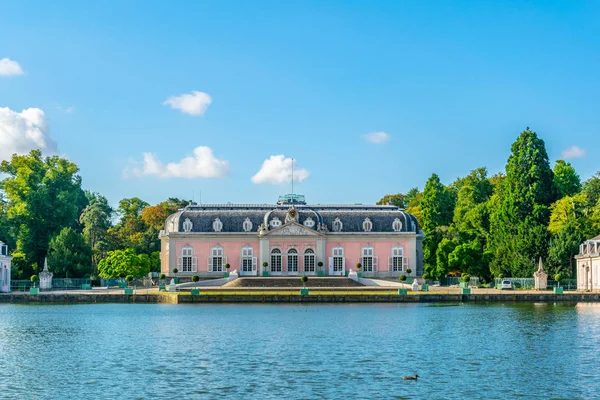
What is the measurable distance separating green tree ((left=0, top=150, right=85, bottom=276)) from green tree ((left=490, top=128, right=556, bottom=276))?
40.6 metres

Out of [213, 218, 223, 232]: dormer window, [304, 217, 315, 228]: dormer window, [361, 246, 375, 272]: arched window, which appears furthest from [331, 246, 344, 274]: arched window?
[213, 218, 223, 232]: dormer window

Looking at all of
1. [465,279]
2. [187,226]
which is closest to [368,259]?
[465,279]

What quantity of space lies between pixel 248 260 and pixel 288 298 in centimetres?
2587

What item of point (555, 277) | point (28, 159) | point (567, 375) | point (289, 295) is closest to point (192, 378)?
point (567, 375)

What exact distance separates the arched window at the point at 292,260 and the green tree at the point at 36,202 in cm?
2155

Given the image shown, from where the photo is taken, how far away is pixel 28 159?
3529 inches

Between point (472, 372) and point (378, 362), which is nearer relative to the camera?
point (472, 372)

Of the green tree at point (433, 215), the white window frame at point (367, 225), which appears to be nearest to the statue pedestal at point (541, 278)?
the green tree at point (433, 215)

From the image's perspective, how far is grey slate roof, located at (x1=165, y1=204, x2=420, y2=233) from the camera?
91.2 metres

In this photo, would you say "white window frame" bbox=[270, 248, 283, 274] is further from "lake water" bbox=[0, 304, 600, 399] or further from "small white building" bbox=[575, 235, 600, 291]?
"lake water" bbox=[0, 304, 600, 399]

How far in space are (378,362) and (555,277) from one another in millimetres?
43655

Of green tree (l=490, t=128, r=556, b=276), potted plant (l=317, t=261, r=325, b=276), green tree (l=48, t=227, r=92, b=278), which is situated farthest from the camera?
potted plant (l=317, t=261, r=325, b=276)

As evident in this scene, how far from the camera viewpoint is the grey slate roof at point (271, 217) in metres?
91.2

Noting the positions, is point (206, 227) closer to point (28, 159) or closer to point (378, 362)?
point (28, 159)
